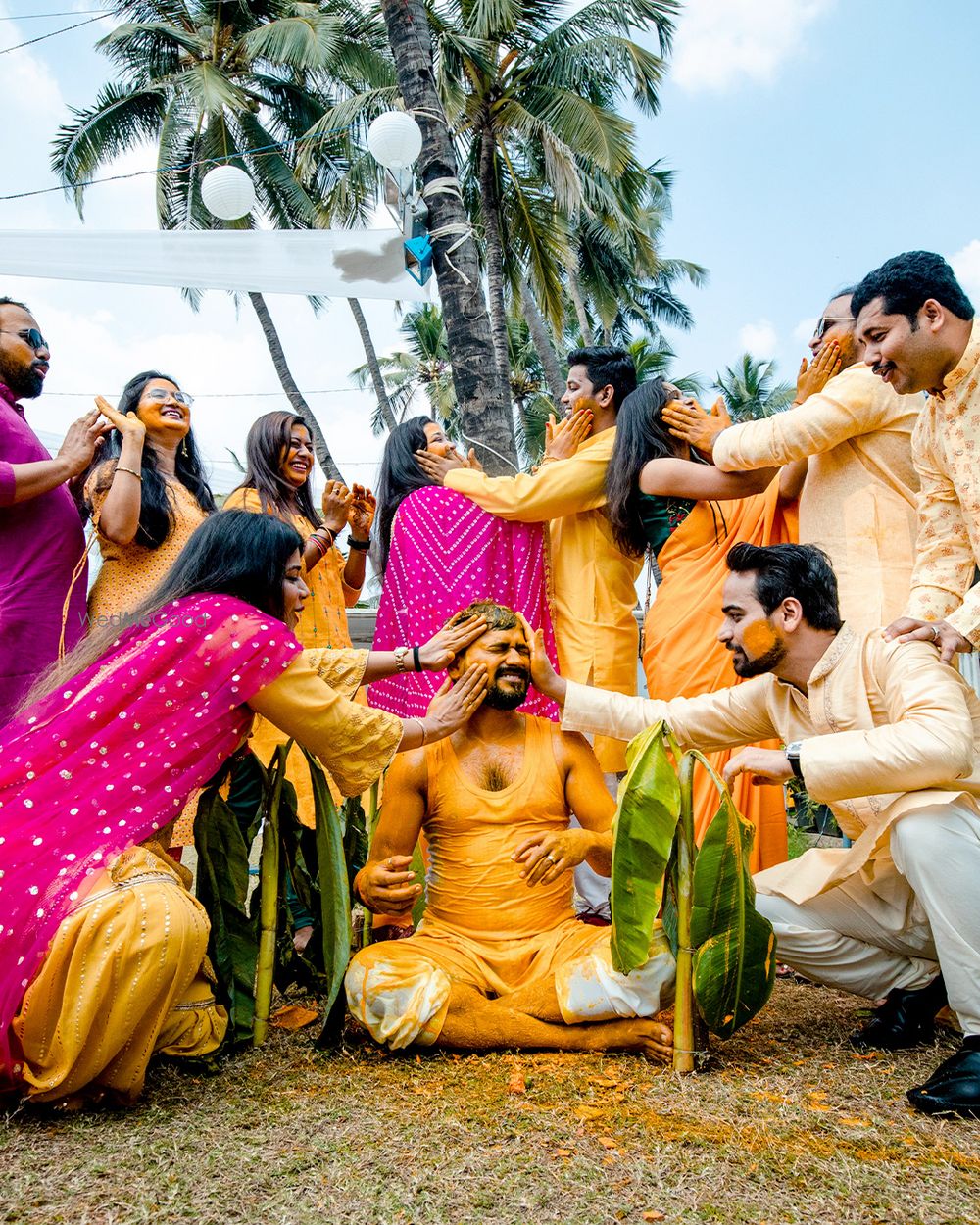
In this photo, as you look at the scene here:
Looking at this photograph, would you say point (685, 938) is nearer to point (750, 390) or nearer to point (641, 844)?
point (641, 844)

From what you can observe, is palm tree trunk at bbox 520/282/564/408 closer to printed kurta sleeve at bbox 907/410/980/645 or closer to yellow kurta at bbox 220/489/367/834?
yellow kurta at bbox 220/489/367/834

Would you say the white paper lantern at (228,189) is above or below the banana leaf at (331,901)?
above

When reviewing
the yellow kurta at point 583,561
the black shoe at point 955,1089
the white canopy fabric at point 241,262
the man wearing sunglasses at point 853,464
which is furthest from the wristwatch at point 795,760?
the white canopy fabric at point 241,262

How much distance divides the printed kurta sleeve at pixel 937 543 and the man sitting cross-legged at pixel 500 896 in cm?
112

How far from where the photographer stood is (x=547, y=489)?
384cm

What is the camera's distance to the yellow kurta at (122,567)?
150 inches

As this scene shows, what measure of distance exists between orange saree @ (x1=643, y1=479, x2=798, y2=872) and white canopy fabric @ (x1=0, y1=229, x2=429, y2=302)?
14.6 ft

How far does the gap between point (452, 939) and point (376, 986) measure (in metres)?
0.33

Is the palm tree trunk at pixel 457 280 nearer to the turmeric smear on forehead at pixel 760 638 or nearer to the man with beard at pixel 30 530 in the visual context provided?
the man with beard at pixel 30 530

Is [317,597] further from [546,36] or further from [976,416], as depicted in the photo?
[546,36]

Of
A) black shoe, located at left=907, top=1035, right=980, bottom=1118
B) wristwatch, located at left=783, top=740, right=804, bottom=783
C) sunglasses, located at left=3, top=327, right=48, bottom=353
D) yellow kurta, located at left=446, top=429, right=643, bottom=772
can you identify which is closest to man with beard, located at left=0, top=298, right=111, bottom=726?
sunglasses, located at left=3, top=327, right=48, bottom=353

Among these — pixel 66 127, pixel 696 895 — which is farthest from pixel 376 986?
pixel 66 127

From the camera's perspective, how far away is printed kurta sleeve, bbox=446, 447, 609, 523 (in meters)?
3.84

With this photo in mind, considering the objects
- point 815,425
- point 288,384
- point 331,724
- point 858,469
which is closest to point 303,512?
point 331,724
